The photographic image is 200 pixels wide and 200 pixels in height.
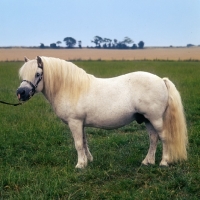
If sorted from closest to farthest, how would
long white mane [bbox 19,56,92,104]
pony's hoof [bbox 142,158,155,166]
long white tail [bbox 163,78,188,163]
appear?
long white mane [bbox 19,56,92,104] → long white tail [bbox 163,78,188,163] → pony's hoof [bbox 142,158,155,166]

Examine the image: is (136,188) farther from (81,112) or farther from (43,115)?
(43,115)

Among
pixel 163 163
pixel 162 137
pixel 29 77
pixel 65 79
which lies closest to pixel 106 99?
pixel 65 79

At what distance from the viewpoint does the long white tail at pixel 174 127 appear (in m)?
5.50

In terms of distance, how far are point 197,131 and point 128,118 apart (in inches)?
92.4

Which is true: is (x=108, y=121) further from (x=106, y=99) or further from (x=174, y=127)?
(x=174, y=127)

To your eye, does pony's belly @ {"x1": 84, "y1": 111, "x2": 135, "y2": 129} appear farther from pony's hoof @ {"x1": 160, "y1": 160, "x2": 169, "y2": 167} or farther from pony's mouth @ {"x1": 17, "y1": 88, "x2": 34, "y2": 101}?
pony's mouth @ {"x1": 17, "y1": 88, "x2": 34, "y2": 101}

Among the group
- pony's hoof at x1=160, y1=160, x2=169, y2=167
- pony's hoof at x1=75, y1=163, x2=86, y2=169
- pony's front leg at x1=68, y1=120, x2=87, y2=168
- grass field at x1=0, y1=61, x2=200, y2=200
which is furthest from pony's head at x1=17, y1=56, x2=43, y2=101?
pony's hoof at x1=160, y1=160, x2=169, y2=167

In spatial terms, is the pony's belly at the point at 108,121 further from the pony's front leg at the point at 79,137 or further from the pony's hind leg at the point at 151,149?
the pony's hind leg at the point at 151,149

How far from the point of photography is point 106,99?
5.43 m

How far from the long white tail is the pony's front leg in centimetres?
121

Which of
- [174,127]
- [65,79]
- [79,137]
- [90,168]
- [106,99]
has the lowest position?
[90,168]

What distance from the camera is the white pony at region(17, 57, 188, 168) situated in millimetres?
5355

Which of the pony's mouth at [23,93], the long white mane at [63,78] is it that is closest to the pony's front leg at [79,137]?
the long white mane at [63,78]

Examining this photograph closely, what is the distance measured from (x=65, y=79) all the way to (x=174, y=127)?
1.70 meters
